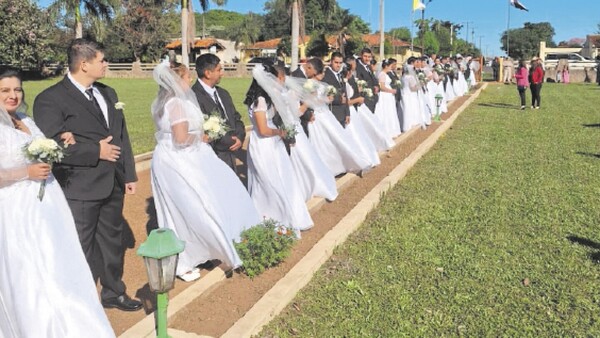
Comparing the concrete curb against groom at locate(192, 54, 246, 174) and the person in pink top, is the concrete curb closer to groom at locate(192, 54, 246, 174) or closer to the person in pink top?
groom at locate(192, 54, 246, 174)

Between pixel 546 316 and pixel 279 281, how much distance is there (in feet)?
6.79

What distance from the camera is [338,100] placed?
8836 mm

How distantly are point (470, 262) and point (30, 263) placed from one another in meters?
3.84

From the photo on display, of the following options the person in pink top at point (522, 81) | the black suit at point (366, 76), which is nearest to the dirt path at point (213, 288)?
the black suit at point (366, 76)

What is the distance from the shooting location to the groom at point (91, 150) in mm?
3734

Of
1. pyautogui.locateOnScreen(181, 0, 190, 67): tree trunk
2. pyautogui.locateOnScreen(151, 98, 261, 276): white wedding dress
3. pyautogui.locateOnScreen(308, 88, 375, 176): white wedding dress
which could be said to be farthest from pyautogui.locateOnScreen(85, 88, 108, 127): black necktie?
pyautogui.locateOnScreen(181, 0, 190, 67): tree trunk

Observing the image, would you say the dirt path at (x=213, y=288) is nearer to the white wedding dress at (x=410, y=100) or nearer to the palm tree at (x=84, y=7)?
the white wedding dress at (x=410, y=100)

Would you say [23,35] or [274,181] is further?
[23,35]

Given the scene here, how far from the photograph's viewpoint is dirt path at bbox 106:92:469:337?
4219 mm

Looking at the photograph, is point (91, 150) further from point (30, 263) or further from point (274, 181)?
point (274, 181)

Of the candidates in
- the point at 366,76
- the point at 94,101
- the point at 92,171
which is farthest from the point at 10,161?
the point at 366,76

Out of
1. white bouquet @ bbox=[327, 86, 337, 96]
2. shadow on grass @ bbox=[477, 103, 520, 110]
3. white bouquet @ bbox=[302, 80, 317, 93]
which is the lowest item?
shadow on grass @ bbox=[477, 103, 520, 110]

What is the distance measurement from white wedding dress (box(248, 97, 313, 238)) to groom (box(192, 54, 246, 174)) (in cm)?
42

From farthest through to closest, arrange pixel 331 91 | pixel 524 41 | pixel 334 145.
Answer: pixel 524 41
pixel 334 145
pixel 331 91
